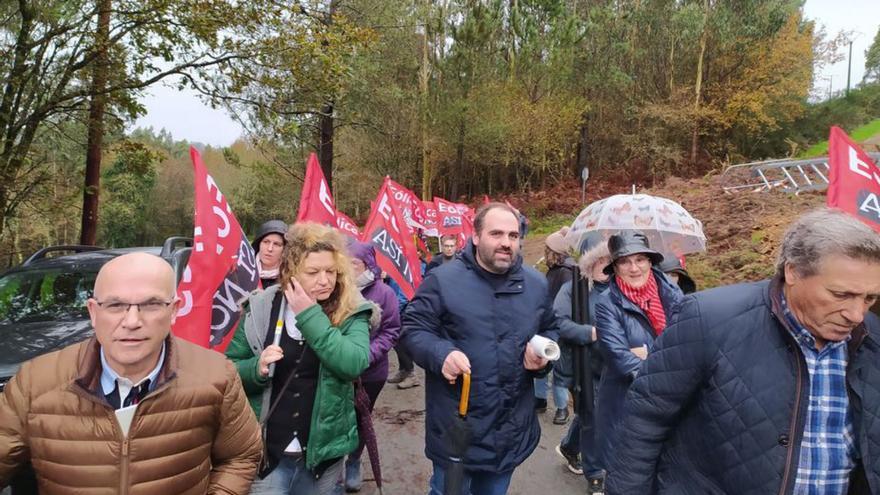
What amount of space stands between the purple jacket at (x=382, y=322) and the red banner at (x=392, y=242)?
1411 millimetres

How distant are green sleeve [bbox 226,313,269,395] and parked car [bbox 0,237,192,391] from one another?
206 cm

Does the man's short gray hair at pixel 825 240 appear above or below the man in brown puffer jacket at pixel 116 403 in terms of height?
above

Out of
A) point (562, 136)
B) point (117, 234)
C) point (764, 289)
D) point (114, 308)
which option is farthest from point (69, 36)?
point (117, 234)

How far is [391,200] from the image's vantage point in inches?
223

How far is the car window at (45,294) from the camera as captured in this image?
4.31 meters

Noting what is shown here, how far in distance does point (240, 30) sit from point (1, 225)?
519 centimetres

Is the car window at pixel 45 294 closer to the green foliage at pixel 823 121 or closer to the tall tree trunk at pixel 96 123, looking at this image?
the tall tree trunk at pixel 96 123

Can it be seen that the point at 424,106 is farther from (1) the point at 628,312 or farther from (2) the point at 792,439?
(2) the point at 792,439

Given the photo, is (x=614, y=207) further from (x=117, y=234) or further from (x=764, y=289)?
(x=117, y=234)

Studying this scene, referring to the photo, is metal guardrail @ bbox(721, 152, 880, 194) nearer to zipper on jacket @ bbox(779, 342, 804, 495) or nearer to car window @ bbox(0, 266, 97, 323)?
zipper on jacket @ bbox(779, 342, 804, 495)

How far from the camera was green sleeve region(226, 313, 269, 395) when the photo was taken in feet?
7.08

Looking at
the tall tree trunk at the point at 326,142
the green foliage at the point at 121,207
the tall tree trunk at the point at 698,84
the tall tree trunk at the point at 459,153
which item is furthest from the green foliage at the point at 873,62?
the green foliage at the point at 121,207

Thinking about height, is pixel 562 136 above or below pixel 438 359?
above

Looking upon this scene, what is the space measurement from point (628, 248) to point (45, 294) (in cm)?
506
